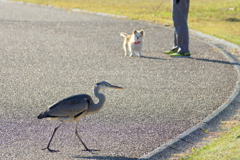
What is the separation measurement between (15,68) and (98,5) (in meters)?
13.8

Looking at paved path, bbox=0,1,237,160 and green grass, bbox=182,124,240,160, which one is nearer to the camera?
green grass, bbox=182,124,240,160

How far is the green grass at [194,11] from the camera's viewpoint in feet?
51.2

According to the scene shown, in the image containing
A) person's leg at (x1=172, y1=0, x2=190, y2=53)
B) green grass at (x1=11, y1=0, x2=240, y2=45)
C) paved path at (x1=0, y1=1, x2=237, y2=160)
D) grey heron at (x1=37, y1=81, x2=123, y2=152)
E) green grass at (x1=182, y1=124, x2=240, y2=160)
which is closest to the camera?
green grass at (x1=182, y1=124, x2=240, y2=160)

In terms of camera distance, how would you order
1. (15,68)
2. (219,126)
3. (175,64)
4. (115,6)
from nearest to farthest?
(219,126) < (15,68) < (175,64) < (115,6)

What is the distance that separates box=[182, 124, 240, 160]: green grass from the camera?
16.5 ft

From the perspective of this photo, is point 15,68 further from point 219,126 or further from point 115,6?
point 115,6

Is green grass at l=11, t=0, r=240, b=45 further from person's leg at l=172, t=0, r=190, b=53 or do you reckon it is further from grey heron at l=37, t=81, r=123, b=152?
grey heron at l=37, t=81, r=123, b=152

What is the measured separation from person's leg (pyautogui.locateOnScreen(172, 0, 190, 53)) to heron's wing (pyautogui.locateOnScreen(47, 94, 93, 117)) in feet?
20.6

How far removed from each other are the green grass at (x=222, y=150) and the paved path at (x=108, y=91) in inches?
22.9

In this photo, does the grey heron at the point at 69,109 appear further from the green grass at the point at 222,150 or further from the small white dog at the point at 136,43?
the small white dog at the point at 136,43

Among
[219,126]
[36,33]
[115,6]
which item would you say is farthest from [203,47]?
[115,6]

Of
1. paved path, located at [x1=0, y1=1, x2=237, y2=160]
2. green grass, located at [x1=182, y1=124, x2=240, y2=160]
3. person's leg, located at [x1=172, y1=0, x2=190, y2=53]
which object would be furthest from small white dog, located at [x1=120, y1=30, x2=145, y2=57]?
green grass, located at [x1=182, y1=124, x2=240, y2=160]

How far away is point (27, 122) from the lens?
6332mm

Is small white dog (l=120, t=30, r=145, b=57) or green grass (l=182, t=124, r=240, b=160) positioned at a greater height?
small white dog (l=120, t=30, r=145, b=57)
